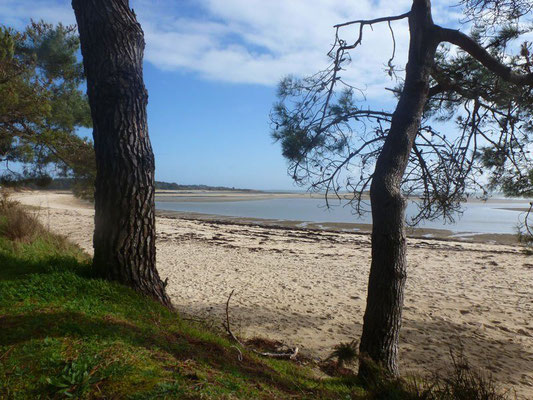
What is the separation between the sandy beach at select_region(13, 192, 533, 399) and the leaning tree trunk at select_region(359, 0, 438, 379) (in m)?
0.73

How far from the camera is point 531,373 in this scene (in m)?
4.83

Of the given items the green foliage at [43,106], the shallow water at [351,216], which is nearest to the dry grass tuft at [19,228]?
the green foliage at [43,106]

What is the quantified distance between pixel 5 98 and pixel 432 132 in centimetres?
785

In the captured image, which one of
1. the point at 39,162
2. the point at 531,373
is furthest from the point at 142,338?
the point at 39,162

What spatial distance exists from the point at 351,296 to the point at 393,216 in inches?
184

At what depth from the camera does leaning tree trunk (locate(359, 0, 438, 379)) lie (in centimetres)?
360

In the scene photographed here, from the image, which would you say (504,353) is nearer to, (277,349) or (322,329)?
(322,329)

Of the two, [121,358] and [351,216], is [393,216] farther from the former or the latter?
[351,216]

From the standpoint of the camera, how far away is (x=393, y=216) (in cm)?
357

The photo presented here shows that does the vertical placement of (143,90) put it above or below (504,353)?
above

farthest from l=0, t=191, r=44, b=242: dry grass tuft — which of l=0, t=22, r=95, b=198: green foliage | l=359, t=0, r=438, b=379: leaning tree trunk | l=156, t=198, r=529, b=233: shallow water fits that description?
l=156, t=198, r=529, b=233: shallow water

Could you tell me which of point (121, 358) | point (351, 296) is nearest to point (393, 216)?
point (121, 358)

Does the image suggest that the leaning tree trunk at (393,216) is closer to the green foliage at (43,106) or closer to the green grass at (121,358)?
the green grass at (121,358)

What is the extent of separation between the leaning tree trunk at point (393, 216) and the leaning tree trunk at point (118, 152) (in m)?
2.19
